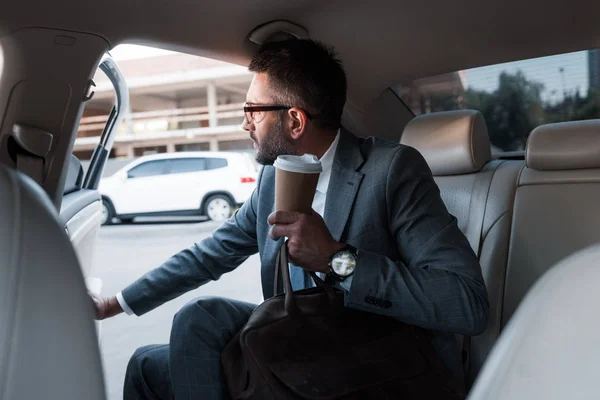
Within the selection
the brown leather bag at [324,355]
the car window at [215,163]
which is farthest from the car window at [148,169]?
the brown leather bag at [324,355]

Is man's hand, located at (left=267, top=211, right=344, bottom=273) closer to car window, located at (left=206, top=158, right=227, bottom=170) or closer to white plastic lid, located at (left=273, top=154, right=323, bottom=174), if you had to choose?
white plastic lid, located at (left=273, top=154, right=323, bottom=174)

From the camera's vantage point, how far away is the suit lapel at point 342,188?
163 cm

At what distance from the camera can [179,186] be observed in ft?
29.6

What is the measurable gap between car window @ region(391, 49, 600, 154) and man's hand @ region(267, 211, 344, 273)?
5.50 ft

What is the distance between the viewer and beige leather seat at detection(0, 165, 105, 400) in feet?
2.14

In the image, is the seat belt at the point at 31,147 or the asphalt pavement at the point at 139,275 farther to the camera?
the asphalt pavement at the point at 139,275

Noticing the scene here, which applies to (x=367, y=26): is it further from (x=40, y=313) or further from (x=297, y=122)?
(x=40, y=313)

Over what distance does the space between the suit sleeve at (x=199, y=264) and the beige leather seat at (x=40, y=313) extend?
41.6 inches

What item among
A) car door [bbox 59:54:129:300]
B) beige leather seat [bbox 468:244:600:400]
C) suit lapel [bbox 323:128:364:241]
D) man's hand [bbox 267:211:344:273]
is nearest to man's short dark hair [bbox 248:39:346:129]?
suit lapel [bbox 323:128:364:241]

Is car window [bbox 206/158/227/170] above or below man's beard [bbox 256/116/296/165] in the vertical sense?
below

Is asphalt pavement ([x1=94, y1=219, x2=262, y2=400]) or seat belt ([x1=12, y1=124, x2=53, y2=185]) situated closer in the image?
seat belt ([x1=12, y1=124, x2=53, y2=185])

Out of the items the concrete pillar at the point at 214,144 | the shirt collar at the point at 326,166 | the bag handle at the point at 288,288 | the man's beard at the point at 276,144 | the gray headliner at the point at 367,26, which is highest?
the gray headliner at the point at 367,26

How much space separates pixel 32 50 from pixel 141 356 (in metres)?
0.91

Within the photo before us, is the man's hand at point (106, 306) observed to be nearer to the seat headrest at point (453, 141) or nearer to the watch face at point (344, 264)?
the watch face at point (344, 264)
